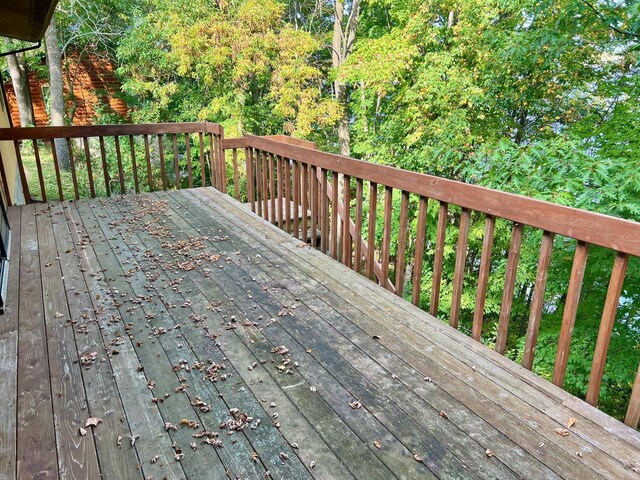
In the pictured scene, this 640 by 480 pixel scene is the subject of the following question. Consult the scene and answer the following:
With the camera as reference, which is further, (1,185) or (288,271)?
(1,185)

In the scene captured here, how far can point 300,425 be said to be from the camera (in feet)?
5.60

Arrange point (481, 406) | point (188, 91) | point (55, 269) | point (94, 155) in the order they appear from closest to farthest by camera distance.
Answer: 1. point (481, 406)
2. point (55, 269)
3. point (188, 91)
4. point (94, 155)

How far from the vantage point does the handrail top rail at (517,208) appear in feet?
5.41

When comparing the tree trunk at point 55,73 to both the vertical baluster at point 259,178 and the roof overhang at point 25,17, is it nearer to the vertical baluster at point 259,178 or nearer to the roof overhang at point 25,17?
the roof overhang at point 25,17

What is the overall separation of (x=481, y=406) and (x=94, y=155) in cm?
1385

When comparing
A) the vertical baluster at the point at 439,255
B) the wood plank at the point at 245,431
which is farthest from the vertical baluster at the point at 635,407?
the wood plank at the point at 245,431

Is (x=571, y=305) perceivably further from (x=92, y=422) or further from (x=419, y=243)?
(x=92, y=422)

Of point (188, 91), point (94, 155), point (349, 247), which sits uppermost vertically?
point (188, 91)

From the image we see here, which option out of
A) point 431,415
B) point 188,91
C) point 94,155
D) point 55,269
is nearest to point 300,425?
point 431,415

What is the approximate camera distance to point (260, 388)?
1.92 m

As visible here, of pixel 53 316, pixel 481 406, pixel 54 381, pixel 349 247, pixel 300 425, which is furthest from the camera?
pixel 349 247

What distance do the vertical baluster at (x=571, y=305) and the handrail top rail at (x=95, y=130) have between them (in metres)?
4.19

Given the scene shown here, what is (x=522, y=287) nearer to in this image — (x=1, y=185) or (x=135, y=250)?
(x=135, y=250)

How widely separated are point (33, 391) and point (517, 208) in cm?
228
